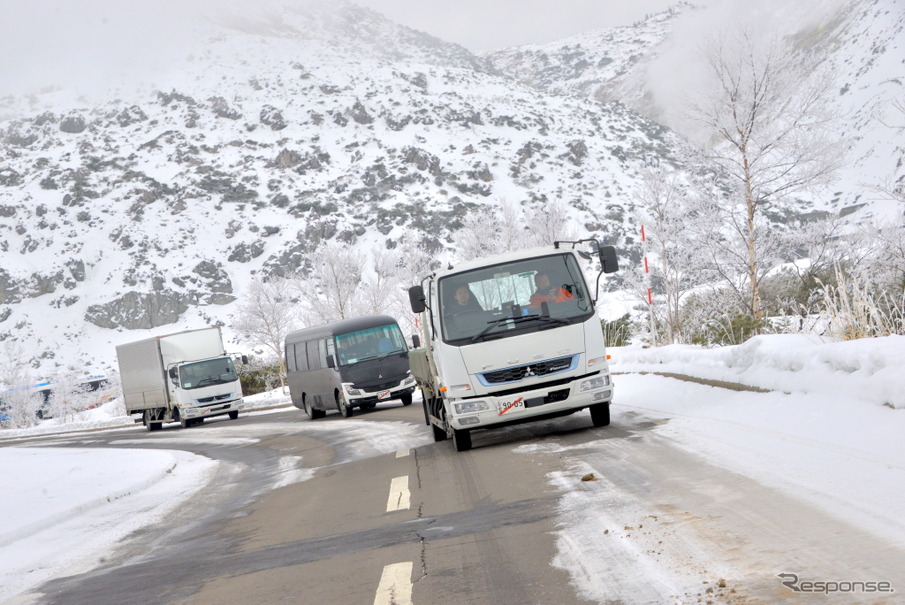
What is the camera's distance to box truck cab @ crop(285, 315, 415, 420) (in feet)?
80.1

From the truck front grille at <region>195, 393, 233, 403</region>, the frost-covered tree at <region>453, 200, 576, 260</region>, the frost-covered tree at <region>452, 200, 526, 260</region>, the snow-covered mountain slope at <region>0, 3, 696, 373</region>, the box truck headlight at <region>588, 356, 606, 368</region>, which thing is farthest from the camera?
the snow-covered mountain slope at <region>0, 3, 696, 373</region>

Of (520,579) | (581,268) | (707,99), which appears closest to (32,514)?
(581,268)

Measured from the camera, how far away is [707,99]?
67.7 feet

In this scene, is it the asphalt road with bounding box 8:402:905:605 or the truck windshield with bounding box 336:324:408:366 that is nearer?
the asphalt road with bounding box 8:402:905:605

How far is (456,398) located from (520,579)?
19.7 feet

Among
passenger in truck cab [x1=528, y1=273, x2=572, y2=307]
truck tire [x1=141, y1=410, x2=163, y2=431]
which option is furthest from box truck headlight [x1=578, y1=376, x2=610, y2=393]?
truck tire [x1=141, y1=410, x2=163, y2=431]

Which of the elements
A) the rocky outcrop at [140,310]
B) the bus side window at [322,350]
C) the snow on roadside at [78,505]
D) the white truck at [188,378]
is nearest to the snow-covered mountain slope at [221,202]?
the rocky outcrop at [140,310]


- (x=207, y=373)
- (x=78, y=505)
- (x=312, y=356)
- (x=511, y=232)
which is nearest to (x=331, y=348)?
(x=312, y=356)

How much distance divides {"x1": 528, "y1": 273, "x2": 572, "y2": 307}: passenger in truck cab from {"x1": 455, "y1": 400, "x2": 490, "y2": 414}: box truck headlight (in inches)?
54.2

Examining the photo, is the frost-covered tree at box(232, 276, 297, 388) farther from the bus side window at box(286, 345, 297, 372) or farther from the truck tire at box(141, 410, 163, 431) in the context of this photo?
the bus side window at box(286, 345, 297, 372)

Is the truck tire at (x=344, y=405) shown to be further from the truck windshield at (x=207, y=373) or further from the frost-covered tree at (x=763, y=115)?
the frost-covered tree at (x=763, y=115)

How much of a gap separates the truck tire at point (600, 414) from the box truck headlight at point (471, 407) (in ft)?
5.47

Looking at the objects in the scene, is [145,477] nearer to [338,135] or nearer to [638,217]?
[638,217]

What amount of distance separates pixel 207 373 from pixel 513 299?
78.9ft
